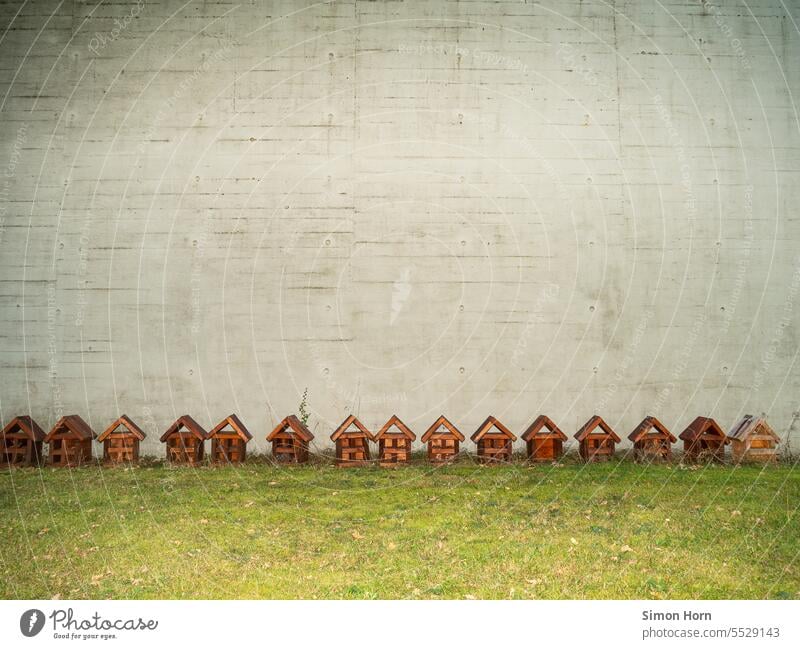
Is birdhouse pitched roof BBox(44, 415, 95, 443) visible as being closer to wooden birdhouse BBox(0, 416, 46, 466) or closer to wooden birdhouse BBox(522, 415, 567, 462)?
wooden birdhouse BBox(0, 416, 46, 466)

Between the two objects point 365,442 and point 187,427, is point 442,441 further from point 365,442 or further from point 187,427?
point 187,427

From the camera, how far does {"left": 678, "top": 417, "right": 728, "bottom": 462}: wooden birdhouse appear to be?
8.43 m

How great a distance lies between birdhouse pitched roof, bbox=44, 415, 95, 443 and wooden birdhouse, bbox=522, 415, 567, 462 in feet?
18.1

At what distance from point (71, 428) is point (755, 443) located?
332 inches

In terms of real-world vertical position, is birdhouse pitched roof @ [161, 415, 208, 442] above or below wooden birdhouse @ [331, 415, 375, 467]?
above

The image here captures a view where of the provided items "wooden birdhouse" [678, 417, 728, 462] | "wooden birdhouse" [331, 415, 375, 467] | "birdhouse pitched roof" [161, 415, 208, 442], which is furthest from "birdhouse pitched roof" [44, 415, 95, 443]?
"wooden birdhouse" [678, 417, 728, 462]

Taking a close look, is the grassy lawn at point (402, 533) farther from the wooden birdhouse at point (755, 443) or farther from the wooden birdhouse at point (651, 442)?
the wooden birdhouse at point (651, 442)

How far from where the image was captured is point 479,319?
29.8 ft

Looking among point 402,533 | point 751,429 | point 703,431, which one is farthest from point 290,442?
point 751,429

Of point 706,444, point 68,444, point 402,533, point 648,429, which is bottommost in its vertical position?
point 402,533

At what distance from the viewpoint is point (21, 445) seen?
8.35 metres
